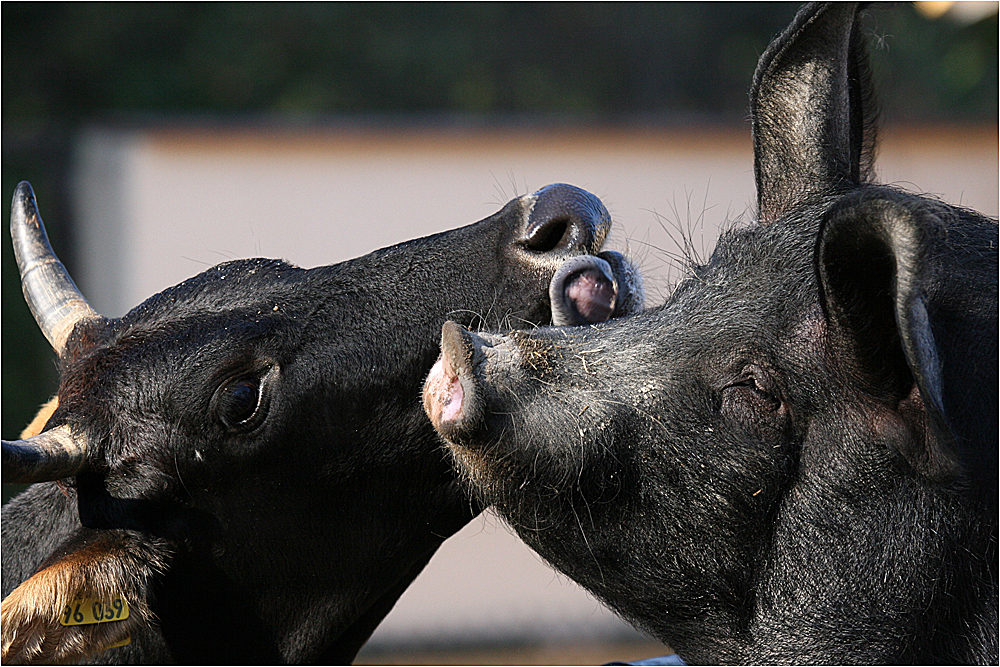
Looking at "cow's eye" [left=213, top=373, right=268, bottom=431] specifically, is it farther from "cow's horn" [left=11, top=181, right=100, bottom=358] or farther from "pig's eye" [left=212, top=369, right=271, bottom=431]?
"cow's horn" [left=11, top=181, right=100, bottom=358]

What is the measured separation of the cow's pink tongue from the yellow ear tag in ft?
4.87

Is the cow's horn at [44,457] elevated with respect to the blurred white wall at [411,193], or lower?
lower

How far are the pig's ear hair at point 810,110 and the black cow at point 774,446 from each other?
0.08 meters

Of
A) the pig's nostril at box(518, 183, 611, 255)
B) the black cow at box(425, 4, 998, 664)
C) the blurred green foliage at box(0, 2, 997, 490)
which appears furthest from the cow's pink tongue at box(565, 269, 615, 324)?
the blurred green foliage at box(0, 2, 997, 490)

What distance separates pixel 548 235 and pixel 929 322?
5.14ft

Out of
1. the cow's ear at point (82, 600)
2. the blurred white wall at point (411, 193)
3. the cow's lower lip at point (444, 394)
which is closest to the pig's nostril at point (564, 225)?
the cow's lower lip at point (444, 394)

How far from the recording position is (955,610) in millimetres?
2324

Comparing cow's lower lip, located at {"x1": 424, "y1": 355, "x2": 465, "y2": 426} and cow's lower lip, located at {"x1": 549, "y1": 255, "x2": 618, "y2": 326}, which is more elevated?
cow's lower lip, located at {"x1": 549, "y1": 255, "x2": 618, "y2": 326}

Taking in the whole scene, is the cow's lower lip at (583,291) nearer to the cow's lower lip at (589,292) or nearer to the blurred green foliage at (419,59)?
the cow's lower lip at (589,292)

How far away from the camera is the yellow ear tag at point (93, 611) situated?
2.99 meters

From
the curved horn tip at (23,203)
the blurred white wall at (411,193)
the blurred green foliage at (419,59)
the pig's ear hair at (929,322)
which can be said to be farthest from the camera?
the blurred green foliage at (419,59)

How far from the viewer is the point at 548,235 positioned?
3.45m

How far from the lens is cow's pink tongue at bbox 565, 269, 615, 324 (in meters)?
3.09

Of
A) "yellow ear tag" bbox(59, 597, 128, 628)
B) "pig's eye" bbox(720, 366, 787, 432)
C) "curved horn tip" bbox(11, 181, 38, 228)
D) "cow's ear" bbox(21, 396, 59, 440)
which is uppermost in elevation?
"curved horn tip" bbox(11, 181, 38, 228)
